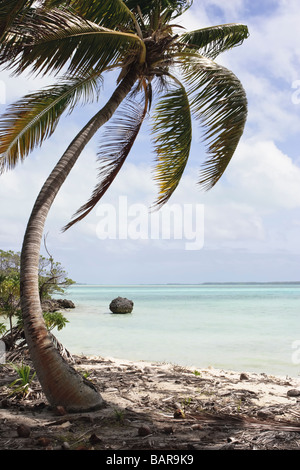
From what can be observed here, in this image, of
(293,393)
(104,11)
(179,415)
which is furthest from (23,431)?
(104,11)

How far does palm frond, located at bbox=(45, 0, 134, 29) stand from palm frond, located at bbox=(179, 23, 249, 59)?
1.86 metres

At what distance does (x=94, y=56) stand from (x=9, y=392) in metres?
4.09

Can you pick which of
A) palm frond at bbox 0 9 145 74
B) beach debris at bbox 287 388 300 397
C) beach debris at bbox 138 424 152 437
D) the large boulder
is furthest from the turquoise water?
palm frond at bbox 0 9 145 74

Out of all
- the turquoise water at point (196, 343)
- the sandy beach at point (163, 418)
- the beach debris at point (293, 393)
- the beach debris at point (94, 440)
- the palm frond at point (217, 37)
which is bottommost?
the turquoise water at point (196, 343)

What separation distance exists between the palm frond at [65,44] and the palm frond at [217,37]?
2.18 metres

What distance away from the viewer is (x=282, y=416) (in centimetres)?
414

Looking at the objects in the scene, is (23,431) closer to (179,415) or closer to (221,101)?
(179,415)

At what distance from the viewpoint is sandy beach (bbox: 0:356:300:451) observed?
326cm

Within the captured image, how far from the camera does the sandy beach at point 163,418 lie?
326 centimetres

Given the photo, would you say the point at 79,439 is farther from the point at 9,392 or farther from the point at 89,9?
the point at 89,9

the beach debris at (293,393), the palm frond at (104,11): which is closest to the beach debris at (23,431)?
the beach debris at (293,393)

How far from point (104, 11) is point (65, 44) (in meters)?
0.90

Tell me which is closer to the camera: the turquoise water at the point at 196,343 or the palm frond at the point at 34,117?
the palm frond at the point at 34,117

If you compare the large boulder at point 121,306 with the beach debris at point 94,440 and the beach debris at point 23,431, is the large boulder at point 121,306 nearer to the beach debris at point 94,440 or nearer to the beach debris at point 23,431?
the beach debris at point 23,431
